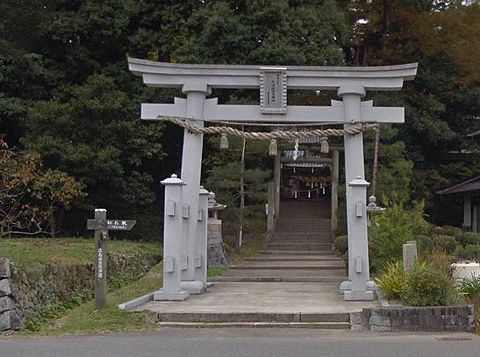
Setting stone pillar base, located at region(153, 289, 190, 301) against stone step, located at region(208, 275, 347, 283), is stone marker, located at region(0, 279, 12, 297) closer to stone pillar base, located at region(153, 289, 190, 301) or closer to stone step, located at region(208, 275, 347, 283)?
stone pillar base, located at region(153, 289, 190, 301)

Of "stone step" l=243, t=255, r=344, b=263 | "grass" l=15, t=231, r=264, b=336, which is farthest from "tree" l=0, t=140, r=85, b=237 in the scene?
"stone step" l=243, t=255, r=344, b=263

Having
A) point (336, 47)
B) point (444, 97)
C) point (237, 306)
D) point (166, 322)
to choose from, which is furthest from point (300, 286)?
point (444, 97)

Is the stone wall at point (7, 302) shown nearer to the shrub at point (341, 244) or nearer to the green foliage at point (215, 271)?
the green foliage at point (215, 271)

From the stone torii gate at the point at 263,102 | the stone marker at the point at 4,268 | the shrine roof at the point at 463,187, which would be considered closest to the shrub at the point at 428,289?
the stone torii gate at the point at 263,102

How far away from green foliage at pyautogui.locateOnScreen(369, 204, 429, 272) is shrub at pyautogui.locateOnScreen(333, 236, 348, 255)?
7.94m

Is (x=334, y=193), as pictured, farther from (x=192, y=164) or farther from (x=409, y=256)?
(x=409, y=256)

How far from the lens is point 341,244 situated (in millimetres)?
27594

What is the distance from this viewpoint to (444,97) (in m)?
35.4

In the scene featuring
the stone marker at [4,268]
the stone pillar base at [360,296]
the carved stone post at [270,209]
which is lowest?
the stone pillar base at [360,296]

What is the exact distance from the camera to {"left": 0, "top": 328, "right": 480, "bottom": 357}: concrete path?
32.3ft

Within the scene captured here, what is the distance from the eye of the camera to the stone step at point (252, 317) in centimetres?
1288

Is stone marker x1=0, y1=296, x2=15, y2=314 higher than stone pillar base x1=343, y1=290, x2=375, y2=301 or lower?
lower

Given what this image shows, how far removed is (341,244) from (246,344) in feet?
57.1

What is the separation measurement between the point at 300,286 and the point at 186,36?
48.5 feet
